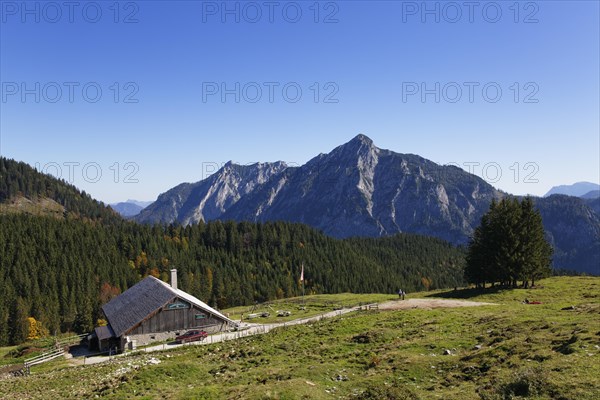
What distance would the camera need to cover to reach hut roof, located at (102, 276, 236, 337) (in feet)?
196

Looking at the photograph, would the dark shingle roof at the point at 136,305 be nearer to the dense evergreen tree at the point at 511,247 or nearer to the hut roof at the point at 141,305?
the hut roof at the point at 141,305

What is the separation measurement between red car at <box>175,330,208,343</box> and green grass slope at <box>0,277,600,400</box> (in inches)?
418

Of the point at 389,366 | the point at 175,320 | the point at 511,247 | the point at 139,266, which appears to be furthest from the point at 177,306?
the point at 139,266

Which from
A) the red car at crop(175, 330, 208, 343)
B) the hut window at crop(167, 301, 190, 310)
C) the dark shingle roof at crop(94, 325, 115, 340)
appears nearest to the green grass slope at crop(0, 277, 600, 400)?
the dark shingle roof at crop(94, 325, 115, 340)

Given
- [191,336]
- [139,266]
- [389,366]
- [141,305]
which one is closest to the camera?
[389,366]

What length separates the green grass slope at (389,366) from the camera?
22000 millimetres

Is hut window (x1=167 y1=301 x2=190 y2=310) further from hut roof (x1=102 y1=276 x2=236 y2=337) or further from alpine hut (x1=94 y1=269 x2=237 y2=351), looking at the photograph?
hut roof (x1=102 y1=276 x2=236 y2=337)

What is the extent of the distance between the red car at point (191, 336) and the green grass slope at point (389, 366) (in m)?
10.6

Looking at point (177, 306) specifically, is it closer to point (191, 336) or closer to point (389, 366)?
point (191, 336)

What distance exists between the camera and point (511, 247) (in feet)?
232

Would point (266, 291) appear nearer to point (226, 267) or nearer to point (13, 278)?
point (226, 267)

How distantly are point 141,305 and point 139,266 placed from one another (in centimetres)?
10626

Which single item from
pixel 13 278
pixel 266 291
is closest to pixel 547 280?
pixel 266 291

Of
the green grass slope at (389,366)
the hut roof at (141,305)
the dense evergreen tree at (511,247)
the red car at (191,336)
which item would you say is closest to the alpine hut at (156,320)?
the hut roof at (141,305)
